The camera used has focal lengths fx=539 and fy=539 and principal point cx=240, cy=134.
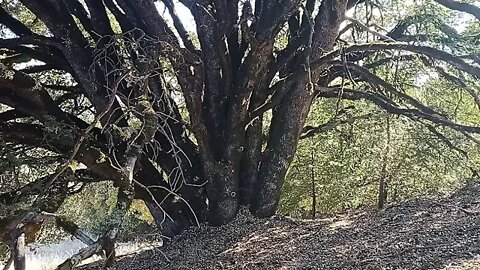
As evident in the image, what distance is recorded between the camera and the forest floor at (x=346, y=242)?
3723 mm

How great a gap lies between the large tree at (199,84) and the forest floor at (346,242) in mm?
395

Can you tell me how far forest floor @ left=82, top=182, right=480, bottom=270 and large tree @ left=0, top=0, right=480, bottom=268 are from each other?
1.30ft

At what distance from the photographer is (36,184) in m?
4.37

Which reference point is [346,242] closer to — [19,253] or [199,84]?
[199,84]

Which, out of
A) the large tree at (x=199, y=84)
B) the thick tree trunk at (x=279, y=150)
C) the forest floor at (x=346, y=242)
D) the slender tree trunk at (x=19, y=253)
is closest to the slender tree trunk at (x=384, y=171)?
the forest floor at (x=346, y=242)

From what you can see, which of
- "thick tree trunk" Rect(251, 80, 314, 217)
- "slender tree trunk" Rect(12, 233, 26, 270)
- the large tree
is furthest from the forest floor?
"slender tree trunk" Rect(12, 233, 26, 270)

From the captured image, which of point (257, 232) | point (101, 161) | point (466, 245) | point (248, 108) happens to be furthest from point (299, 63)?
point (466, 245)

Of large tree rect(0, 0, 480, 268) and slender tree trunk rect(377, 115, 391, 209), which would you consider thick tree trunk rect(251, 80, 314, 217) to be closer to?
large tree rect(0, 0, 480, 268)

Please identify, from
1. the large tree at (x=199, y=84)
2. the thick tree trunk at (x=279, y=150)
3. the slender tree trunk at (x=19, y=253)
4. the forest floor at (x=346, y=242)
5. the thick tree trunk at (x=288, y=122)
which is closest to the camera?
the forest floor at (x=346, y=242)

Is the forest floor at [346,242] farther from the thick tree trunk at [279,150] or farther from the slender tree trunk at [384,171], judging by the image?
the slender tree trunk at [384,171]

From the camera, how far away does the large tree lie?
4.97 metres

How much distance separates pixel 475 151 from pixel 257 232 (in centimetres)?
461

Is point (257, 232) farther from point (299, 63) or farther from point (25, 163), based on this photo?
point (25, 163)

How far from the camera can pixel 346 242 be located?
15.1 feet
